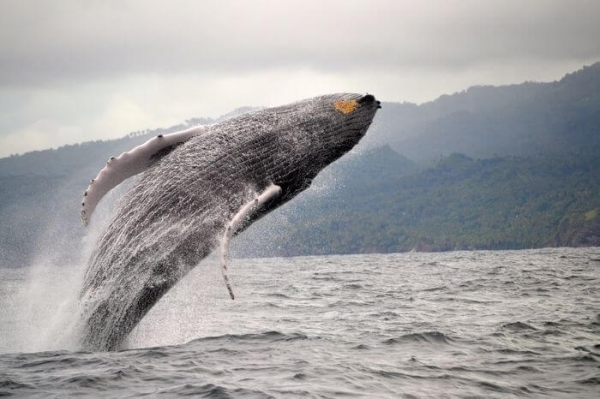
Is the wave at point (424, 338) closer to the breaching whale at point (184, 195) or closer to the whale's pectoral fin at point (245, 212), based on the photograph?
the breaching whale at point (184, 195)

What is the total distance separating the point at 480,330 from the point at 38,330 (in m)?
7.10

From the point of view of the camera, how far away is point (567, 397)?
8.42 m

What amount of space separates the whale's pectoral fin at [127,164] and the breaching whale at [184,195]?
0.04 ft

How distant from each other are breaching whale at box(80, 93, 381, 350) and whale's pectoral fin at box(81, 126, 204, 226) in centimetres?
1

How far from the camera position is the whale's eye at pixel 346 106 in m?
9.33

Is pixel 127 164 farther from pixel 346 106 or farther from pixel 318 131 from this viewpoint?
pixel 346 106

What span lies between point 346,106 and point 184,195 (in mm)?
2196

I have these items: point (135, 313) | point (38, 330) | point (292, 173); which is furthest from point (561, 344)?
point (38, 330)

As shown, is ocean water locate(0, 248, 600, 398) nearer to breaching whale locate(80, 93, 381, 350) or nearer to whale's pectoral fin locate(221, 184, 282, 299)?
breaching whale locate(80, 93, 381, 350)

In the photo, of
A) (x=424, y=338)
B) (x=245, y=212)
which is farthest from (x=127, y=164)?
Answer: (x=424, y=338)

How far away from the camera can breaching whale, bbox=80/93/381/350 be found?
28.3 ft

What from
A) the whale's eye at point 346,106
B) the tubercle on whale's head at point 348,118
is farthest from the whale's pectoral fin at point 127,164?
the whale's eye at point 346,106

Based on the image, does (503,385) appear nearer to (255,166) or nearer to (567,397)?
(567,397)

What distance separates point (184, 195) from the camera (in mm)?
8734
